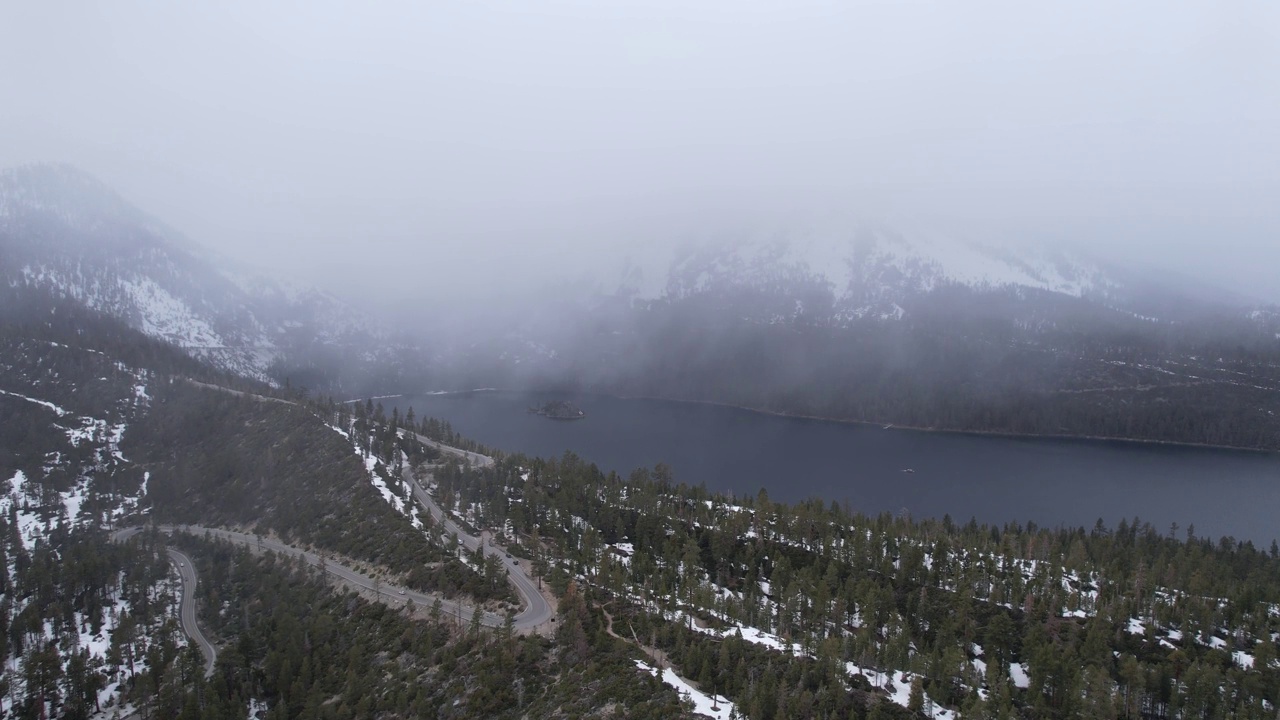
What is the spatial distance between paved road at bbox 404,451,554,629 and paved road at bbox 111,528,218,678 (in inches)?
1120

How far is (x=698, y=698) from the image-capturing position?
50594 millimetres

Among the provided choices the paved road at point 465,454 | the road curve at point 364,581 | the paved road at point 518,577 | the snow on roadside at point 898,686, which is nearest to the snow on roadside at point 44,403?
the road curve at point 364,581

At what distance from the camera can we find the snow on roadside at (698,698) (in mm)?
48312

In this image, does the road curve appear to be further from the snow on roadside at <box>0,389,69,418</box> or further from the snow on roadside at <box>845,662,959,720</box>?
the snow on roadside at <box>0,389,69,418</box>

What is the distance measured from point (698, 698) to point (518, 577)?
101 feet

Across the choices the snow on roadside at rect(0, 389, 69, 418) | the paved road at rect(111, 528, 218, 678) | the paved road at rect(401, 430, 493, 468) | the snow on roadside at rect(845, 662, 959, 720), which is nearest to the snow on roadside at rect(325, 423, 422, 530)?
the paved road at rect(401, 430, 493, 468)

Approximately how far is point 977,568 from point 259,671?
77767 millimetres

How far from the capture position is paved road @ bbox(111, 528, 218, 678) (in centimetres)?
7800

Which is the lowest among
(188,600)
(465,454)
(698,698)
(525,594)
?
(188,600)

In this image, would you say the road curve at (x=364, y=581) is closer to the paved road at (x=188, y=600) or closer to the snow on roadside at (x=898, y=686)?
the paved road at (x=188, y=600)

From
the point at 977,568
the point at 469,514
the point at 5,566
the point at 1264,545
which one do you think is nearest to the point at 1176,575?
the point at 977,568

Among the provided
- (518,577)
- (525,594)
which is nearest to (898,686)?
(525,594)

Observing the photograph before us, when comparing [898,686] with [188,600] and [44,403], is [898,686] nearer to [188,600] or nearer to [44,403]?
[188,600]

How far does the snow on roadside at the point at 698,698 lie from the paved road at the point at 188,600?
50082 mm
